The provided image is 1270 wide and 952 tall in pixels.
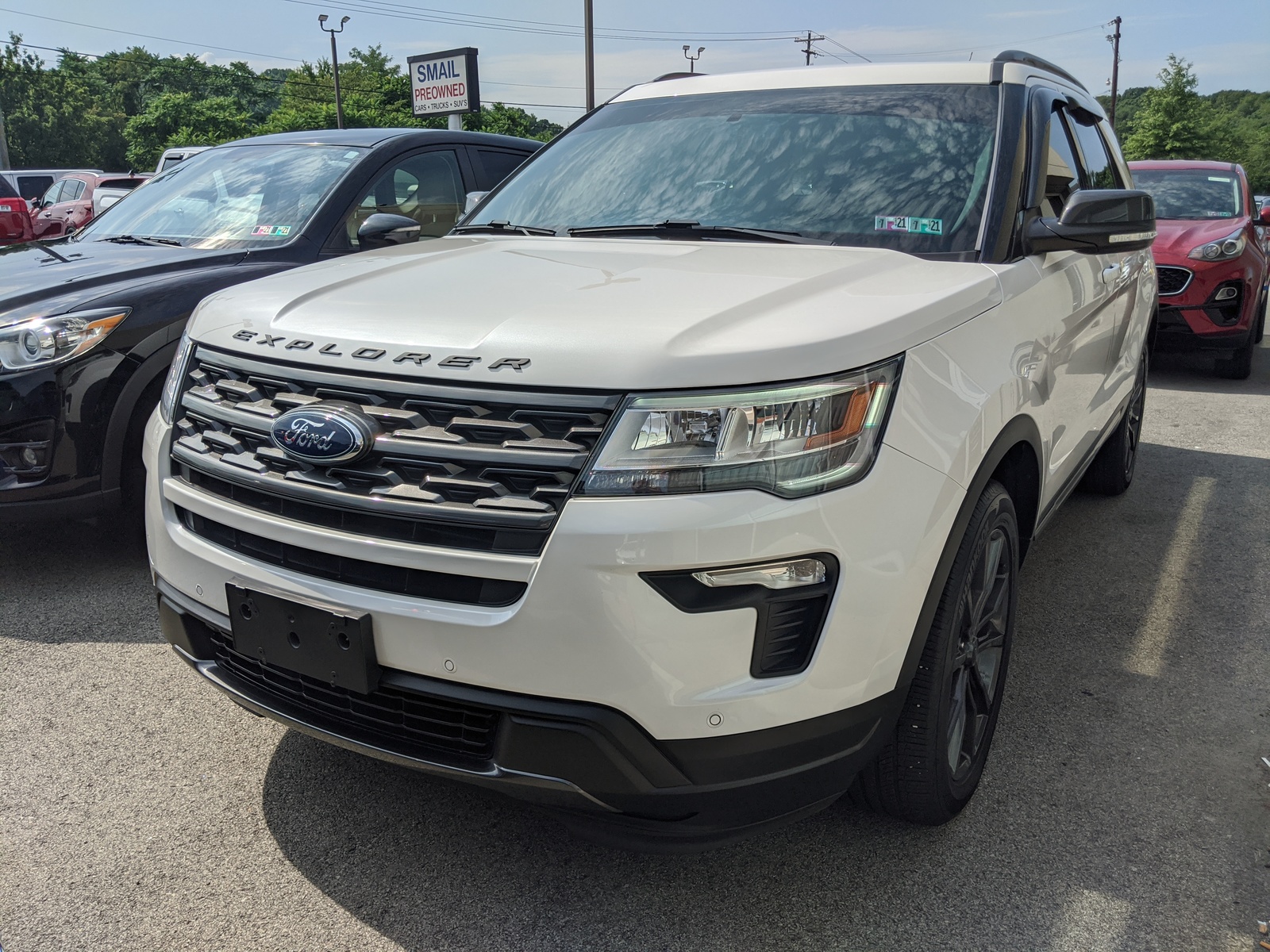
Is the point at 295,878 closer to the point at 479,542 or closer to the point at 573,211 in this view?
the point at 479,542

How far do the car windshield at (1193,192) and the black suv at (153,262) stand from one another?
620 centimetres

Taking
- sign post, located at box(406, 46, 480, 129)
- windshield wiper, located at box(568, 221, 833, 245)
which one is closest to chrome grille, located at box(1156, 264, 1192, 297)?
windshield wiper, located at box(568, 221, 833, 245)

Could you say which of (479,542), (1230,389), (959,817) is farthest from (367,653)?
(1230,389)

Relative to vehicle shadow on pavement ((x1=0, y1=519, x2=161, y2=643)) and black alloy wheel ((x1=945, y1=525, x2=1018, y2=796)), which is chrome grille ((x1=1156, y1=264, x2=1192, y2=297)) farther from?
vehicle shadow on pavement ((x1=0, y1=519, x2=161, y2=643))

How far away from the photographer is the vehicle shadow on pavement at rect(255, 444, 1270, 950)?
6.93 ft

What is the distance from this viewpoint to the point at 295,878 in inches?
89.4

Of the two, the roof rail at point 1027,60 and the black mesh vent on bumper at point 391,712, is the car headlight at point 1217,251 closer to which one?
the roof rail at point 1027,60

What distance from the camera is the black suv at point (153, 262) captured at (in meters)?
3.74

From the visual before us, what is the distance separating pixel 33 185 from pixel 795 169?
81.1 ft

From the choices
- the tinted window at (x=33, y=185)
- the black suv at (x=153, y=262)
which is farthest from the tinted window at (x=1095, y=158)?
the tinted window at (x=33, y=185)

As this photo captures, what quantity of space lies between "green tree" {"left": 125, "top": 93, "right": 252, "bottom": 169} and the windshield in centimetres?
7623

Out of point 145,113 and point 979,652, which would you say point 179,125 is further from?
point 979,652

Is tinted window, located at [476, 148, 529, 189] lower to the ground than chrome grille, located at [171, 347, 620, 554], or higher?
higher

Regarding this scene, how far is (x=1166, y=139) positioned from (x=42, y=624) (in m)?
54.4
